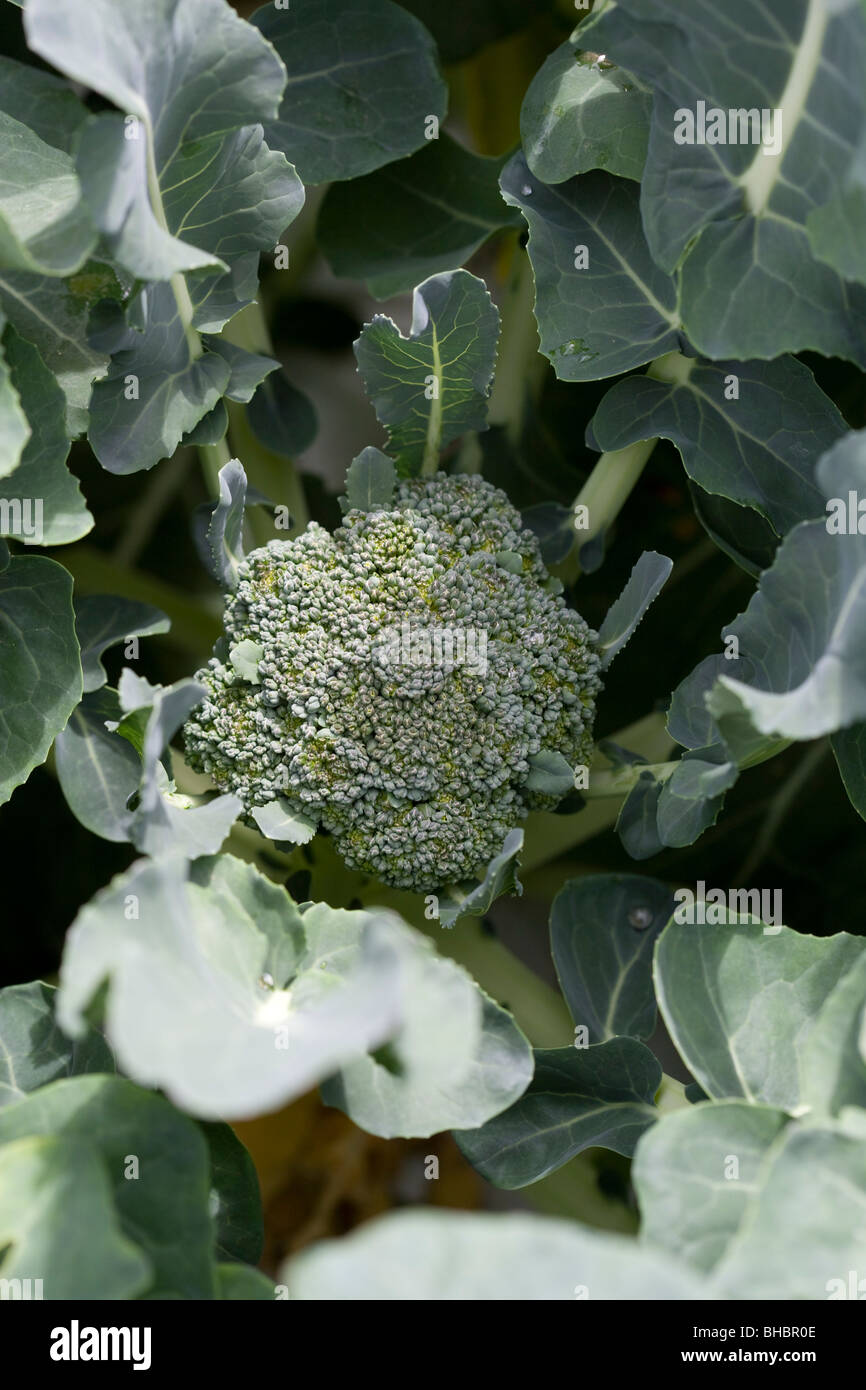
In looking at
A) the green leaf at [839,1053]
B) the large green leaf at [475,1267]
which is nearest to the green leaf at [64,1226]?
the large green leaf at [475,1267]

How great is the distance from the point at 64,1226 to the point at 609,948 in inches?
21.3

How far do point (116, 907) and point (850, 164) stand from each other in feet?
2.13

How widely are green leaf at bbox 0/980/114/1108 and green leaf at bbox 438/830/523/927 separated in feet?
0.90

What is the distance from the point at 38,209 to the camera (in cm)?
75

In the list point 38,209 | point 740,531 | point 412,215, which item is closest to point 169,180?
point 38,209

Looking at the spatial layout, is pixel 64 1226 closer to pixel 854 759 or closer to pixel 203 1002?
pixel 203 1002

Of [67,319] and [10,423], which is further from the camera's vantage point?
[67,319]

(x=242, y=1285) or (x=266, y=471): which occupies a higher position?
(x=266, y=471)

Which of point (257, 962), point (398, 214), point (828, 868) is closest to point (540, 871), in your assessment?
point (828, 868)

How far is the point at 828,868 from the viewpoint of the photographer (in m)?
1.25

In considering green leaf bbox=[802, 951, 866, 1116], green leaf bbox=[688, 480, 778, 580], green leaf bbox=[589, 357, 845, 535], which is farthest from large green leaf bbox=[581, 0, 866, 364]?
green leaf bbox=[802, 951, 866, 1116]

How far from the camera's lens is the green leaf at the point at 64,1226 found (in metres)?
0.53

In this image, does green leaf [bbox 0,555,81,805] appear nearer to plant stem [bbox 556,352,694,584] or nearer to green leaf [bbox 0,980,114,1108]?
green leaf [bbox 0,980,114,1108]
